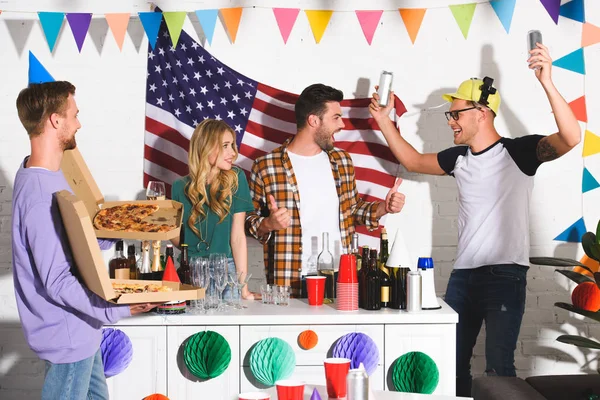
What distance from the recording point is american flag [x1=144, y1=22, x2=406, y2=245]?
464cm

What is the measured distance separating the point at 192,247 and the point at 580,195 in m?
2.48

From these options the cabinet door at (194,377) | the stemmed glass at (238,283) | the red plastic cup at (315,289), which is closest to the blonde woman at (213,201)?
the stemmed glass at (238,283)

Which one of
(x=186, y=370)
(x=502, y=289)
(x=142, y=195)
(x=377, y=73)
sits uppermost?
(x=377, y=73)

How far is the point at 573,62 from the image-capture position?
15.3 ft

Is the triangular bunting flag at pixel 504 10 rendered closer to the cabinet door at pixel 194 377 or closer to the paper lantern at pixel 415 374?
the paper lantern at pixel 415 374

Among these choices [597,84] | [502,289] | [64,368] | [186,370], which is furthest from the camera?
[597,84]

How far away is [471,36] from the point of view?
15.4ft

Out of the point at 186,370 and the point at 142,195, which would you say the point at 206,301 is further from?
the point at 142,195

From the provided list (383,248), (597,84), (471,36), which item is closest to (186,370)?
(383,248)

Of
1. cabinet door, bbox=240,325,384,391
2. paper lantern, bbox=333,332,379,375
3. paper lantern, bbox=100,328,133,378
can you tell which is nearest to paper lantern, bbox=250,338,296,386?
cabinet door, bbox=240,325,384,391

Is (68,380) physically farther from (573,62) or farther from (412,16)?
(573,62)

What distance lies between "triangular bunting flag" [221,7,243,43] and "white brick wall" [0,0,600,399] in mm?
75

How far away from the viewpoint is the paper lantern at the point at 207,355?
3.08 metres

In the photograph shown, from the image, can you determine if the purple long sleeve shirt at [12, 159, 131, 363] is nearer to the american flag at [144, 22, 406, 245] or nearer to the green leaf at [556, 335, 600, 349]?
the american flag at [144, 22, 406, 245]
